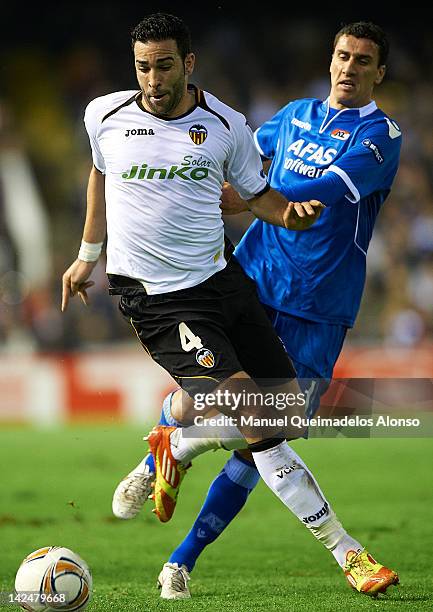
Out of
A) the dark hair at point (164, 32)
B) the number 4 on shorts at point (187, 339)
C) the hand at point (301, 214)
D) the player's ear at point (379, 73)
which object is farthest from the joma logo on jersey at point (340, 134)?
the number 4 on shorts at point (187, 339)

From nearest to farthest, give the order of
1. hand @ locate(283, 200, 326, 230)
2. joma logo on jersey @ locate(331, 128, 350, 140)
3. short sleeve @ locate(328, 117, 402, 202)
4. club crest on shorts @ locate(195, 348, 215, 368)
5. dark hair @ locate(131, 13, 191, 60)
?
dark hair @ locate(131, 13, 191, 60)
club crest on shorts @ locate(195, 348, 215, 368)
hand @ locate(283, 200, 326, 230)
short sleeve @ locate(328, 117, 402, 202)
joma logo on jersey @ locate(331, 128, 350, 140)

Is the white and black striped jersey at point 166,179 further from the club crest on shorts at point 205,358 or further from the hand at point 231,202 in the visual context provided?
the club crest on shorts at point 205,358

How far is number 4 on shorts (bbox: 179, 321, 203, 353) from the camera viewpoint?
15.7ft

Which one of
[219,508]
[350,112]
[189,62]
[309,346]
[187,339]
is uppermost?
[189,62]

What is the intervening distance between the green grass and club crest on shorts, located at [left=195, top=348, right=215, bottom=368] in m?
1.08

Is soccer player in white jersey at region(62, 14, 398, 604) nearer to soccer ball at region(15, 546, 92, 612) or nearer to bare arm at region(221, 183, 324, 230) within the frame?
bare arm at region(221, 183, 324, 230)

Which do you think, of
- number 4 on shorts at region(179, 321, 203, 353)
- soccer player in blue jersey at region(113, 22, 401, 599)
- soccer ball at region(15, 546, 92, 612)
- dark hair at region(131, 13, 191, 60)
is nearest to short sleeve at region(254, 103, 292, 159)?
soccer player in blue jersey at region(113, 22, 401, 599)

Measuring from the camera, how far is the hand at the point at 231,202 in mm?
→ 5223

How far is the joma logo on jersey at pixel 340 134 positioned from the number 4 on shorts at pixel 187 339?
141 cm

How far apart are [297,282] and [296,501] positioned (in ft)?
4.08

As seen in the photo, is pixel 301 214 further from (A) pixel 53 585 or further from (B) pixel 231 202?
(A) pixel 53 585

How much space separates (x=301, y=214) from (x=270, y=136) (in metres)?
1.10

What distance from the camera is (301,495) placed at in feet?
16.0

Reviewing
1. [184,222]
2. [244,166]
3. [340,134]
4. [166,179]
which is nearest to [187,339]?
[184,222]
